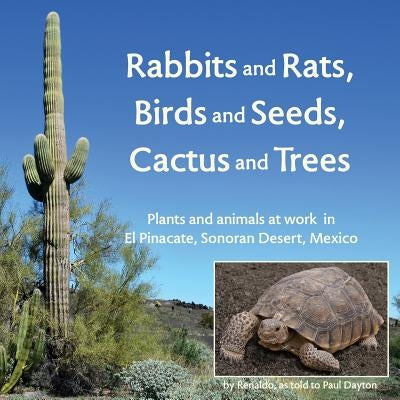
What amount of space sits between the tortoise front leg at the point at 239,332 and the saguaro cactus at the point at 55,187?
731 cm

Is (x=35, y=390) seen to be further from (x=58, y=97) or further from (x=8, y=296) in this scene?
(x=58, y=97)

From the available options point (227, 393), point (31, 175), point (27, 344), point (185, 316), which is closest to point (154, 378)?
point (227, 393)

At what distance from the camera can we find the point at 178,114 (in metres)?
13.5

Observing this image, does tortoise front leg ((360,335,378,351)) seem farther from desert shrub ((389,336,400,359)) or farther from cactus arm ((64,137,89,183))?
desert shrub ((389,336,400,359))

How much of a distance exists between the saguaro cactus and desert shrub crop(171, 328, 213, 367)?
3.83m

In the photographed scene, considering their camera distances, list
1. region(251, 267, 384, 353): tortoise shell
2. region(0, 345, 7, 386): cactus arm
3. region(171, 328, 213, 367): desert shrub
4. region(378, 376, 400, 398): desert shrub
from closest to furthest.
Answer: region(251, 267, 384, 353): tortoise shell < region(378, 376, 400, 398): desert shrub < region(0, 345, 7, 386): cactus arm < region(171, 328, 213, 367): desert shrub

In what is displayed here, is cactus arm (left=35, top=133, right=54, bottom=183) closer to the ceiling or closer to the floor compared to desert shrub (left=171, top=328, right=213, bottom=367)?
closer to the ceiling

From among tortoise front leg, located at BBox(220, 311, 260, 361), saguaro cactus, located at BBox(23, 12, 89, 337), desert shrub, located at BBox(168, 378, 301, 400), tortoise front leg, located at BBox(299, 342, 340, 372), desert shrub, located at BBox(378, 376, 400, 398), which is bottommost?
desert shrub, located at BBox(378, 376, 400, 398)

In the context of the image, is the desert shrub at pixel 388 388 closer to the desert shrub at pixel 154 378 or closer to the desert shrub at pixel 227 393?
the desert shrub at pixel 227 393

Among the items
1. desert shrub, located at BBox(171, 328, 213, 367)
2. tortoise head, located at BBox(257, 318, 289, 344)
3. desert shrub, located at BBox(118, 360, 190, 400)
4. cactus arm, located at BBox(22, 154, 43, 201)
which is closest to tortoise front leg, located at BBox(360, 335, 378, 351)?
Result: tortoise head, located at BBox(257, 318, 289, 344)

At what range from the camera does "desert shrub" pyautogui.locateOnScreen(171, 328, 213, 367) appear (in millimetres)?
21078

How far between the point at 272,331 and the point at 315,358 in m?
0.94

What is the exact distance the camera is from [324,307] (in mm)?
12711

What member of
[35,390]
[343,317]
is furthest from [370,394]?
[35,390]
